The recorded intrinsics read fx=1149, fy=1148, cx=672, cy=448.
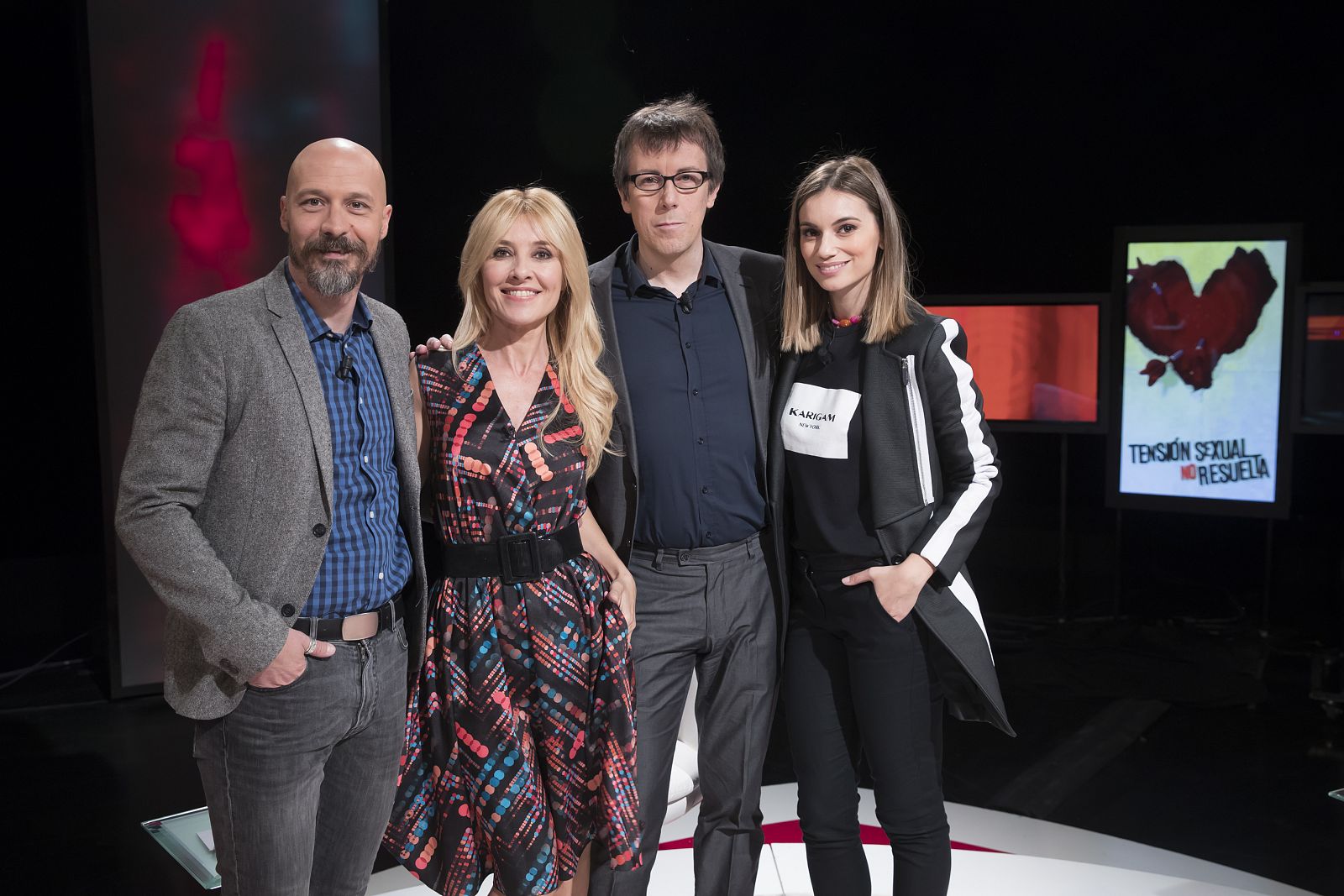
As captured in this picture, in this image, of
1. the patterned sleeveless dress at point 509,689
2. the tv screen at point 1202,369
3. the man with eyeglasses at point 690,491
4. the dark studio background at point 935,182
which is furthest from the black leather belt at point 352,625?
the tv screen at point 1202,369

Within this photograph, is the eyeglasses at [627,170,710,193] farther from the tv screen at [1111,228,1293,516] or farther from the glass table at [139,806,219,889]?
the tv screen at [1111,228,1293,516]

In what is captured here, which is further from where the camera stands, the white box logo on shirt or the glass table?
the glass table

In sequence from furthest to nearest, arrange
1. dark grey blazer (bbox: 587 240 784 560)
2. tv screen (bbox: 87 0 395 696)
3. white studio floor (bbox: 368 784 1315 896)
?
tv screen (bbox: 87 0 395 696) < white studio floor (bbox: 368 784 1315 896) < dark grey blazer (bbox: 587 240 784 560)

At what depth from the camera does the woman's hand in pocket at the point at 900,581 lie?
2244mm

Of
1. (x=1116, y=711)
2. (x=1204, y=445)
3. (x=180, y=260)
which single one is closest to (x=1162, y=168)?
(x=1204, y=445)

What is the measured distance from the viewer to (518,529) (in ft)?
7.02

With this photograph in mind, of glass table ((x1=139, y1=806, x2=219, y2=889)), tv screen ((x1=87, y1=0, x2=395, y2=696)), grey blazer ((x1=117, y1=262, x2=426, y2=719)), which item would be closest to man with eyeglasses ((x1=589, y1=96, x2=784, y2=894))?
grey blazer ((x1=117, y1=262, x2=426, y2=719))

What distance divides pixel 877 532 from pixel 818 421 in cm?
26

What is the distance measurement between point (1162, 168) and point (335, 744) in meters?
5.01

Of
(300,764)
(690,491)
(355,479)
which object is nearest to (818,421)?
(690,491)

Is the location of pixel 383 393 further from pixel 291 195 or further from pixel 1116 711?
pixel 1116 711

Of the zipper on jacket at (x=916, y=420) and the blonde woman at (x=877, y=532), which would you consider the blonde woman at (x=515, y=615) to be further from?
the zipper on jacket at (x=916, y=420)

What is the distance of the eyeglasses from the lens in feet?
7.99

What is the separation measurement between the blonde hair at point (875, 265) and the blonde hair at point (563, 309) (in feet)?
1.42
